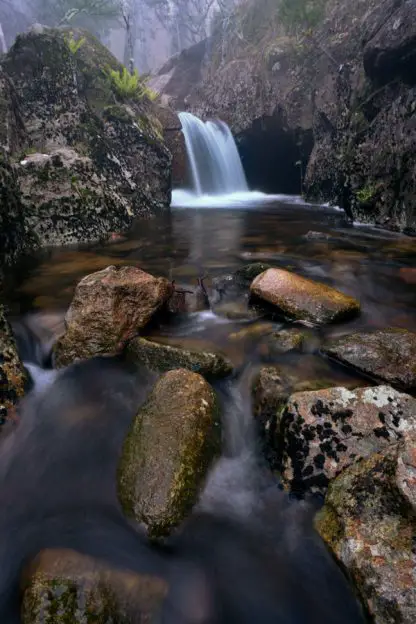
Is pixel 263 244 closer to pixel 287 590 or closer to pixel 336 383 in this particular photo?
pixel 336 383

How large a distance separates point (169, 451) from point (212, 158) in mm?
18115

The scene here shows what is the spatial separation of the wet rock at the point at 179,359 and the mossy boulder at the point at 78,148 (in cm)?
554

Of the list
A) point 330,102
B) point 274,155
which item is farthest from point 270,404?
point 274,155

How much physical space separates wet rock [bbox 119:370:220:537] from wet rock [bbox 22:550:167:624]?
31 cm

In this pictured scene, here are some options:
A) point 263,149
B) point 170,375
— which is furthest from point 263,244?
point 263,149

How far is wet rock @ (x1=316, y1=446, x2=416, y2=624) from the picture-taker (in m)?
1.74

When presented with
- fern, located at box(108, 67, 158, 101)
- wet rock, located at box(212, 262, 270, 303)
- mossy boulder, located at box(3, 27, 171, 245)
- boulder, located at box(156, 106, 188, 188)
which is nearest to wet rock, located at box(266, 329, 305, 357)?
wet rock, located at box(212, 262, 270, 303)

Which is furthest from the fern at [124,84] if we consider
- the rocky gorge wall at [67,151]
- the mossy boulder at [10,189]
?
the mossy boulder at [10,189]

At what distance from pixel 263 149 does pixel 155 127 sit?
727 centimetres

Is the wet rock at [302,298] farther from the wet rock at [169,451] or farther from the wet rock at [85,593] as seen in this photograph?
the wet rock at [85,593]

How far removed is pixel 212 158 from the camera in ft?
60.8

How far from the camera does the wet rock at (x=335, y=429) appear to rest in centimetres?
251

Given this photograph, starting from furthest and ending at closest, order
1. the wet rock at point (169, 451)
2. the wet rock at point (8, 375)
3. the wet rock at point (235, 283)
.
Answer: the wet rock at point (235, 283), the wet rock at point (8, 375), the wet rock at point (169, 451)

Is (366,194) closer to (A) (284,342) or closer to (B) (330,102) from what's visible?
(B) (330,102)
